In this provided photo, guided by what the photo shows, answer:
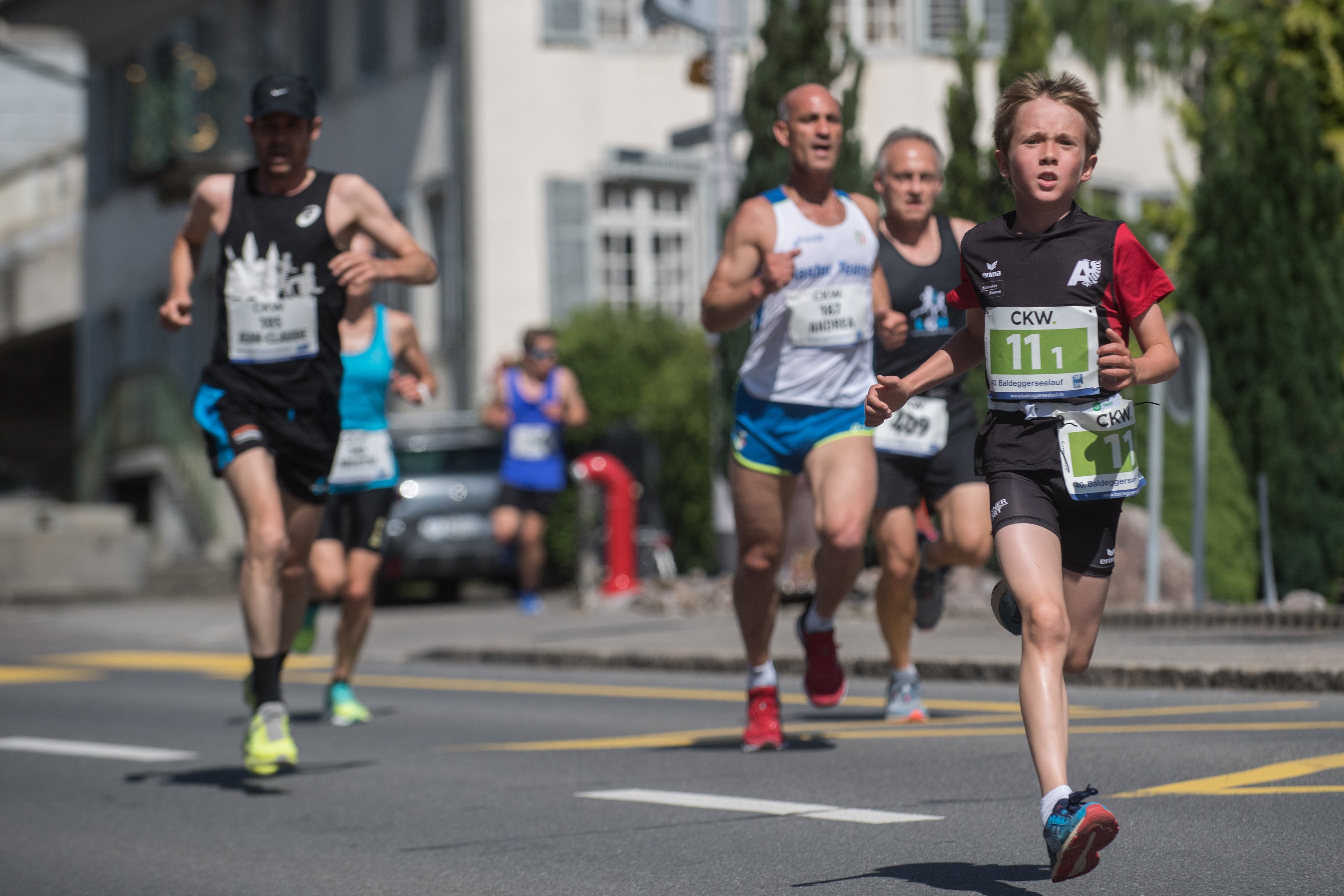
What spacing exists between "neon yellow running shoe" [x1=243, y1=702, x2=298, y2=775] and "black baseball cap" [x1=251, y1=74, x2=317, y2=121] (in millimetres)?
1994

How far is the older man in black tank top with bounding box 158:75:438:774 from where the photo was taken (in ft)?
24.1

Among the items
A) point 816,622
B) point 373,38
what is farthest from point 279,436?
point 373,38

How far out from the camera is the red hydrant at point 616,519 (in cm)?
1739

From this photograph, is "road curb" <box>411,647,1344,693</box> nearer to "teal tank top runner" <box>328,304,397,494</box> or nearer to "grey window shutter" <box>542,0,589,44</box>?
"teal tank top runner" <box>328,304,397,494</box>

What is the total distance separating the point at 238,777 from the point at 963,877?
368cm

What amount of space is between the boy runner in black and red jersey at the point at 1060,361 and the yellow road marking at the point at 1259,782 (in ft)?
4.02

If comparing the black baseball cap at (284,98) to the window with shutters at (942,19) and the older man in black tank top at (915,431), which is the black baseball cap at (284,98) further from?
the window with shutters at (942,19)

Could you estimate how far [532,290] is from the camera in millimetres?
23750

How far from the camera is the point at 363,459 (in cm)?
972

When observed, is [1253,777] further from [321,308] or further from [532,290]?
[532,290]

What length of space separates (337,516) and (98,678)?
157 inches

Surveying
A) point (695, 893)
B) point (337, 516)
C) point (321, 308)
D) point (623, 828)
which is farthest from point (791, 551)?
point (695, 893)

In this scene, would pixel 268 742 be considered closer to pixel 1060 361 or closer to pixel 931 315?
pixel 931 315

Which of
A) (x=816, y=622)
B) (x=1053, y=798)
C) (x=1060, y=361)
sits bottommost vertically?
(x=1053, y=798)
